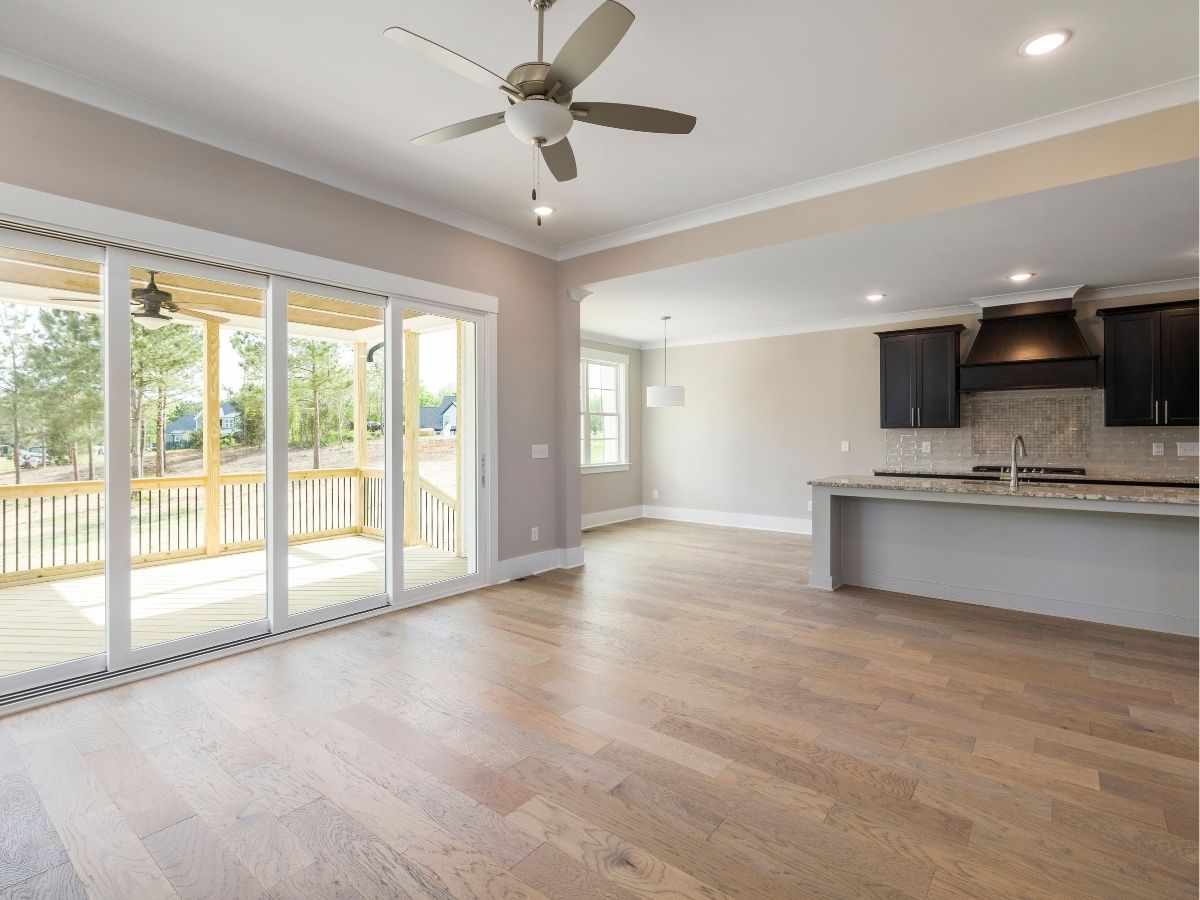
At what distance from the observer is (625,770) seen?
86.4 inches

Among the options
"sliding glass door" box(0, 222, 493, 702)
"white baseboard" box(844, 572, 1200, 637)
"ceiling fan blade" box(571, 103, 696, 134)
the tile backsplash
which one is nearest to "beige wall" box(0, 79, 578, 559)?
"sliding glass door" box(0, 222, 493, 702)

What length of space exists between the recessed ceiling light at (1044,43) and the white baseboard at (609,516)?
6.14 metres

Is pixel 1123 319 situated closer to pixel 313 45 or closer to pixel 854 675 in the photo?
pixel 854 675

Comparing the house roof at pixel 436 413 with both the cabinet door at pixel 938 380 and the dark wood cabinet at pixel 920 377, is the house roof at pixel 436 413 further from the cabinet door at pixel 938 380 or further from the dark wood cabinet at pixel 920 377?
the cabinet door at pixel 938 380

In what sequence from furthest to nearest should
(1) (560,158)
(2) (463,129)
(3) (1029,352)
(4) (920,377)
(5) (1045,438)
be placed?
(4) (920,377)
(5) (1045,438)
(3) (1029,352)
(1) (560,158)
(2) (463,129)

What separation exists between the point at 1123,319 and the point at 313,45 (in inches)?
260

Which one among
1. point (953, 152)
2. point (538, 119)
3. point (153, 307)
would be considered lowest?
point (153, 307)

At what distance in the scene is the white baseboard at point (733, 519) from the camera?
24.6 feet

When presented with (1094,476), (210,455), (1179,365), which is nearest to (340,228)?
(210,455)

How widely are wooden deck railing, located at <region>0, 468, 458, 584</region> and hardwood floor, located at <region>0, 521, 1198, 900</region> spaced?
0.71 m

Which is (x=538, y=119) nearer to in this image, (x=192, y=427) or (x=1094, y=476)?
(x=192, y=427)

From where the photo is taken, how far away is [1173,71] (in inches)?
107

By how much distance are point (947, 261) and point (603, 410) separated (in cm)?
474

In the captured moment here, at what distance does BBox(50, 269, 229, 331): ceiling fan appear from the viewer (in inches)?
121
